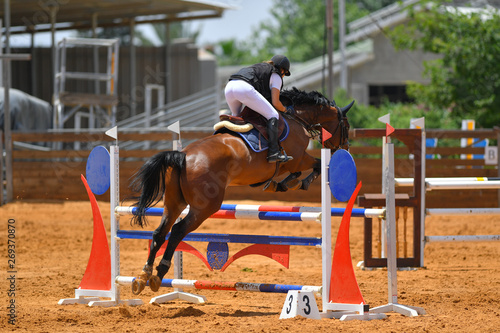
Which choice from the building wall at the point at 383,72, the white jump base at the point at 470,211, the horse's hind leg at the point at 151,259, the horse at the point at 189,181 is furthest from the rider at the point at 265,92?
the building wall at the point at 383,72

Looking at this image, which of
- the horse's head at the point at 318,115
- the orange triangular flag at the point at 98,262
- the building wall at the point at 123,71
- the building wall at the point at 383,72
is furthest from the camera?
the building wall at the point at 383,72

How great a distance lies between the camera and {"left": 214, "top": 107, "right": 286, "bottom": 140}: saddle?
5.04 meters

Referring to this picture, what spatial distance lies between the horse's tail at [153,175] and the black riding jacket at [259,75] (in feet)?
3.11

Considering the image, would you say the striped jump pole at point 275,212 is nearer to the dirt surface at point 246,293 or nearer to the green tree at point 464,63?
the dirt surface at point 246,293

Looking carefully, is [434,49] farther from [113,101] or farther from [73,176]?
[73,176]

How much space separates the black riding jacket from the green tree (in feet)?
35.0

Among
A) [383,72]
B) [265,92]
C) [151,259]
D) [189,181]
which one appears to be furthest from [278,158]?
[383,72]

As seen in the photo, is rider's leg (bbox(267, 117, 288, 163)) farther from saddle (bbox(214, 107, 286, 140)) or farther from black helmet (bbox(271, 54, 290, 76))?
black helmet (bbox(271, 54, 290, 76))

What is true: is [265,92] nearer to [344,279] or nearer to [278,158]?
[278,158]

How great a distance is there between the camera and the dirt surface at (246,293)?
436cm

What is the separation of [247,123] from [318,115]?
858mm

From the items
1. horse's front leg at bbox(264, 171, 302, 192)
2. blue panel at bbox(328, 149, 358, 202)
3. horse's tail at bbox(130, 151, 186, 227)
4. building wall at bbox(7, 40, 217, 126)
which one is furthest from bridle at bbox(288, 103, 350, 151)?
building wall at bbox(7, 40, 217, 126)

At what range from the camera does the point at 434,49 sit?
1584 cm

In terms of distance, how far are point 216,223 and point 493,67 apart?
817 cm
